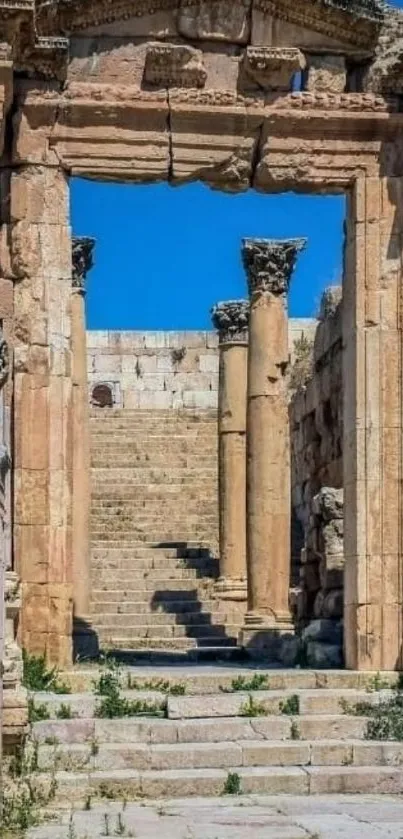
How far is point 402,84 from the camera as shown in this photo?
1402 cm

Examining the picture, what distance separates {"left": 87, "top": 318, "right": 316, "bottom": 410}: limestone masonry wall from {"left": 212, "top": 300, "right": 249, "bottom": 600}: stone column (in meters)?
14.7

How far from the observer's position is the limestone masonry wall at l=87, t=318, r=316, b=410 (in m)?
37.8

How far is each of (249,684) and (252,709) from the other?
2.32 feet

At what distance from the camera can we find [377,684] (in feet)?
42.6

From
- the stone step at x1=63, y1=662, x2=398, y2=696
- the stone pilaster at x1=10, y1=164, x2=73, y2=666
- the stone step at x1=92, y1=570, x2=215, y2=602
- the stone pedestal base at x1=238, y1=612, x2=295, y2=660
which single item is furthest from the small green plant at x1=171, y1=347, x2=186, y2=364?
the stone step at x1=63, y1=662, x2=398, y2=696

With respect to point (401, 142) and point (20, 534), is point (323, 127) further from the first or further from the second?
point (20, 534)

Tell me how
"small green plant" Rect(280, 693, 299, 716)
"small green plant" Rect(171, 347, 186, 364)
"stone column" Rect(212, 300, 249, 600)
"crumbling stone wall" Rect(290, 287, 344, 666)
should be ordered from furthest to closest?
1. "small green plant" Rect(171, 347, 186, 364)
2. "stone column" Rect(212, 300, 249, 600)
3. "crumbling stone wall" Rect(290, 287, 344, 666)
4. "small green plant" Rect(280, 693, 299, 716)

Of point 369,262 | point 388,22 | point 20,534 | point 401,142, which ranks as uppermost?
point 388,22

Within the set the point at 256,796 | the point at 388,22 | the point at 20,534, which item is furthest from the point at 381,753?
the point at 388,22

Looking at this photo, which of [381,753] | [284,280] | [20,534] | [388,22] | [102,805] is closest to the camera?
[102,805]

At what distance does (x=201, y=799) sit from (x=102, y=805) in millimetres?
690

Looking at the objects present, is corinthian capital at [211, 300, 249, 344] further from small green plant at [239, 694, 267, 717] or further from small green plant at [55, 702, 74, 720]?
small green plant at [55, 702, 74, 720]

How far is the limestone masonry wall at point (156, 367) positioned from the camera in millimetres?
37781

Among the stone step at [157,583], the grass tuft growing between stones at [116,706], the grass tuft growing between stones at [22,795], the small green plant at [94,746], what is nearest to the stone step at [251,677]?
the grass tuft growing between stones at [116,706]
